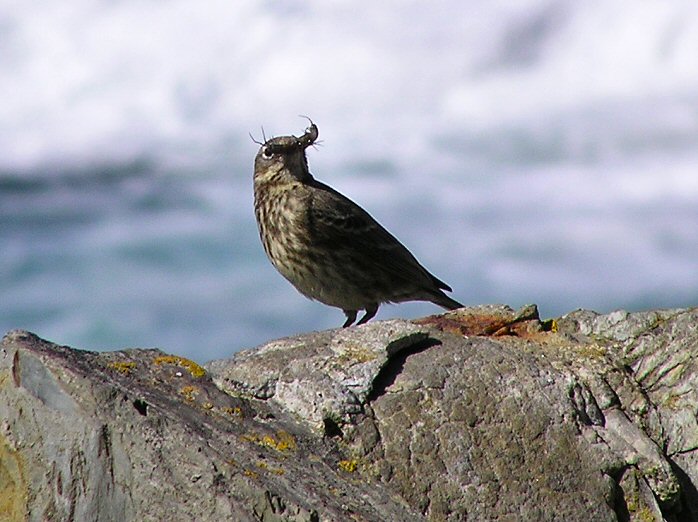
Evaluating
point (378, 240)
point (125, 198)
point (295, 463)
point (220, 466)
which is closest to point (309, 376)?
point (295, 463)

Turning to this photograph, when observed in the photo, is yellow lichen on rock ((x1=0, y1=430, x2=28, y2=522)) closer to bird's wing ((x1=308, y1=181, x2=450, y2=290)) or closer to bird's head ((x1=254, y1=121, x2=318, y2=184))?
bird's wing ((x1=308, y1=181, x2=450, y2=290))

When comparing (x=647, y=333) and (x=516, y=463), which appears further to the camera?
(x=647, y=333)

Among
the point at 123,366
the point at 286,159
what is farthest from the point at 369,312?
the point at 123,366

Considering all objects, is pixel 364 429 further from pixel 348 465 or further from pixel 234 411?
pixel 234 411

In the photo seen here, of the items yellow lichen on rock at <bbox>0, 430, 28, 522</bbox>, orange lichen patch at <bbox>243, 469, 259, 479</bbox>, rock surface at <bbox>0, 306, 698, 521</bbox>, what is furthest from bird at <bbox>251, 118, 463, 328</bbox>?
orange lichen patch at <bbox>243, 469, 259, 479</bbox>

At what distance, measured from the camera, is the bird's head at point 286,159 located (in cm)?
934

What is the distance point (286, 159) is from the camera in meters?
9.36

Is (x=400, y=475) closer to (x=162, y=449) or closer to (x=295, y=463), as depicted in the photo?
(x=295, y=463)

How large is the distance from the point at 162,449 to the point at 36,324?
15971 millimetres

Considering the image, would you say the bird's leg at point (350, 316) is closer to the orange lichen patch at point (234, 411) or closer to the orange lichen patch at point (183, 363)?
the orange lichen patch at point (183, 363)

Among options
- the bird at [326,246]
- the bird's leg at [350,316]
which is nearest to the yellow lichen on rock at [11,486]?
the bird at [326,246]

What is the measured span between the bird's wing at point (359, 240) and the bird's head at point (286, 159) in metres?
0.24

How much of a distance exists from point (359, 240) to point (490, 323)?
332 cm

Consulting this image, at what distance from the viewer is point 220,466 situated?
435cm
